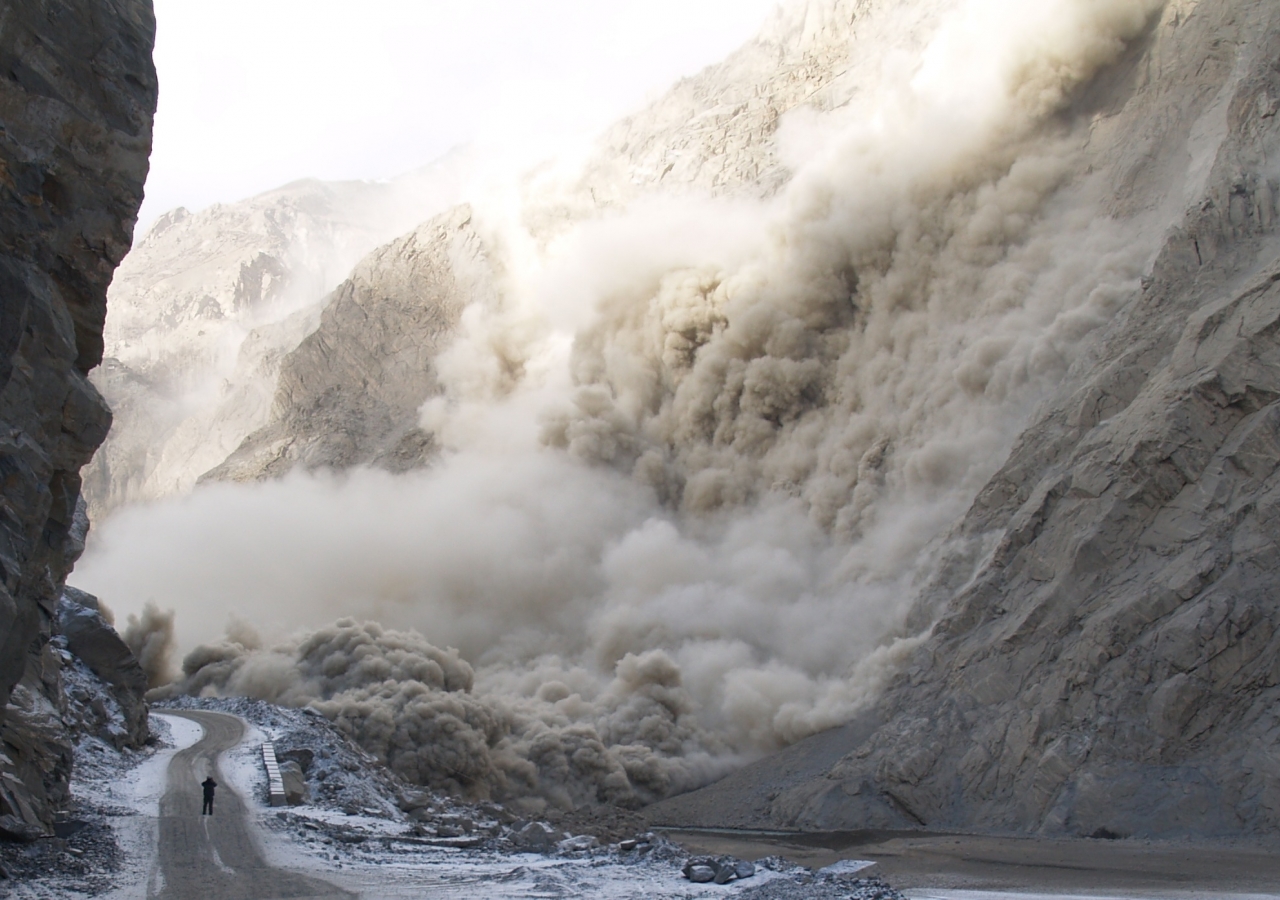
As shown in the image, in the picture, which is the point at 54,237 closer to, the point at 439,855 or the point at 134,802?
the point at 439,855

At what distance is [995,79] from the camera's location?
45.3m

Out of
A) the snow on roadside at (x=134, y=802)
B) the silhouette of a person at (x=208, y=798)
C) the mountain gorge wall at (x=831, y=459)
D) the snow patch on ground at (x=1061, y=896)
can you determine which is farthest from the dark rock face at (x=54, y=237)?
the mountain gorge wall at (x=831, y=459)

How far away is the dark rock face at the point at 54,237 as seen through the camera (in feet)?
34.1

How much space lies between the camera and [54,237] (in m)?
11.0

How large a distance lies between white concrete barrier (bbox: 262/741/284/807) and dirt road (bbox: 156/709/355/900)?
26.2 inches

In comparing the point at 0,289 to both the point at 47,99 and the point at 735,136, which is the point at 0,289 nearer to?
the point at 47,99

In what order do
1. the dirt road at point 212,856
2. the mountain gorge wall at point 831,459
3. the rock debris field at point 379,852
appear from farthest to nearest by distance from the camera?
the mountain gorge wall at point 831,459
the rock debris field at point 379,852
the dirt road at point 212,856

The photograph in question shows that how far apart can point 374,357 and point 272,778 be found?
49.7 meters

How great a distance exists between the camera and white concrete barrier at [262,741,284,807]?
20141mm

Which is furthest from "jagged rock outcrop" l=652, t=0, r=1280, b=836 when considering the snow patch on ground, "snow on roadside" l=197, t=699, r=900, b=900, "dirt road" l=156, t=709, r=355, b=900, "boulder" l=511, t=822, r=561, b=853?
"dirt road" l=156, t=709, r=355, b=900

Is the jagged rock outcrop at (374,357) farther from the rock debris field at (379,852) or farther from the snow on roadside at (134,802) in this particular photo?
the rock debris field at (379,852)

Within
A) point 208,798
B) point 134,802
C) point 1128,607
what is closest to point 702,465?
point 1128,607

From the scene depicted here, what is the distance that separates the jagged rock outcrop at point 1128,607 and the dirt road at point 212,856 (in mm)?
14489

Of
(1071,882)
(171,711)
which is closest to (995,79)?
(1071,882)
